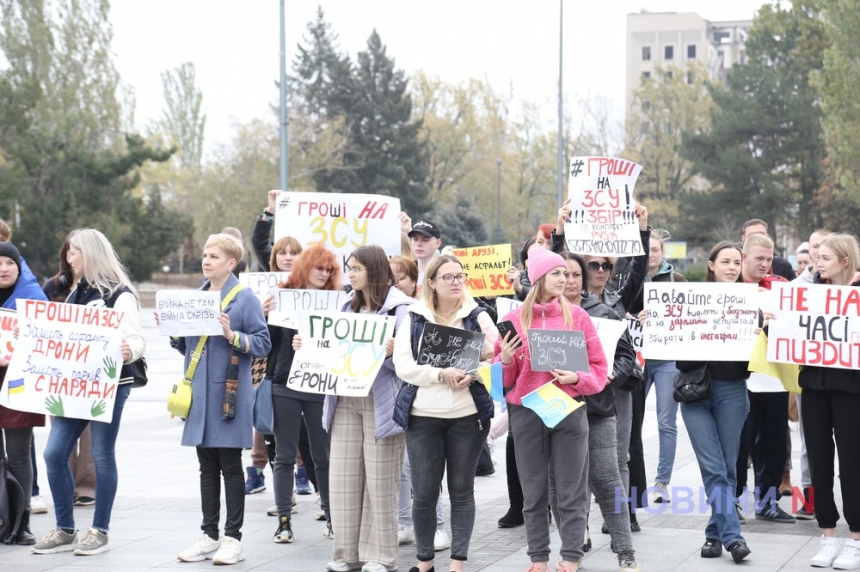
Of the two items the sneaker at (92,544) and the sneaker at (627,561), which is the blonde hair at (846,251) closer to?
the sneaker at (627,561)

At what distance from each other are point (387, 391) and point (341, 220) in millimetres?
2513

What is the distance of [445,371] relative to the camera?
6.32 meters

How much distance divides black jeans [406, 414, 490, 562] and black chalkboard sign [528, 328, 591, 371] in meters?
0.53

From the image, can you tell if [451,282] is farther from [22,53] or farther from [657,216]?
[657,216]

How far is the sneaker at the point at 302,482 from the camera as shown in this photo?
9.69 meters

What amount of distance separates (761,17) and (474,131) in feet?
59.6

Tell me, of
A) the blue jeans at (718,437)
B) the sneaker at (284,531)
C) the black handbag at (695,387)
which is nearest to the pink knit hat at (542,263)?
the black handbag at (695,387)

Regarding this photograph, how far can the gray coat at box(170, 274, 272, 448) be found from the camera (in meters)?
7.07

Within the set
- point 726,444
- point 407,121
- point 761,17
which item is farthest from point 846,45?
point 726,444

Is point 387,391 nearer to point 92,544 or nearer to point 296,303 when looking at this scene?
point 296,303

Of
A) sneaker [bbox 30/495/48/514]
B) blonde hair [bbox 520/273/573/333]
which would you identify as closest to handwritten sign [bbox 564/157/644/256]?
blonde hair [bbox 520/273/573/333]

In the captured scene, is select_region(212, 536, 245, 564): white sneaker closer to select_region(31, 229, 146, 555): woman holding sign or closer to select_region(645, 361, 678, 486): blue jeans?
select_region(31, 229, 146, 555): woman holding sign

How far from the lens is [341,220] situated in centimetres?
898

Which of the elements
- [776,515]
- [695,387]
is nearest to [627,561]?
[695,387]
